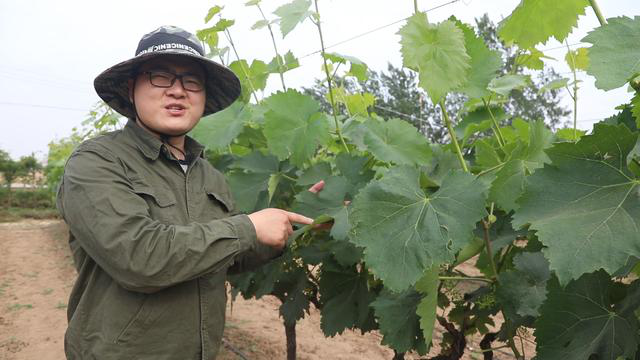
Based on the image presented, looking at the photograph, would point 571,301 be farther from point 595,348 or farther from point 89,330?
point 89,330

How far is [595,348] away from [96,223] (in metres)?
1.22

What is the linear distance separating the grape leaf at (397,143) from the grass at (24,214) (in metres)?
24.0

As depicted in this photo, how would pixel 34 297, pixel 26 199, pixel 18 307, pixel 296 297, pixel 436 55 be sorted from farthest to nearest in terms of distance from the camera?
pixel 26 199
pixel 34 297
pixel 18 307
pixel 296 297
pixel 436 55

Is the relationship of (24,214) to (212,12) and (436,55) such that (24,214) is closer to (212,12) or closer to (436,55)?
(212,12)

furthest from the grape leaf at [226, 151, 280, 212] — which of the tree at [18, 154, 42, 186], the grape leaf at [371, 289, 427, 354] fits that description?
the tree at [18, 154, 42, 186]

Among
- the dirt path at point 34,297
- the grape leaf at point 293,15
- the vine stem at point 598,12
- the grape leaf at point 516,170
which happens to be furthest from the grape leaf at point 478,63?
the dirt path at point 34,297

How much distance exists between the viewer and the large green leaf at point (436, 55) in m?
1.22

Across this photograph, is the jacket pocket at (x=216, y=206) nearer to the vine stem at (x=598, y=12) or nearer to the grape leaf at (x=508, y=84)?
the grape leaf at (x=508, y=84)

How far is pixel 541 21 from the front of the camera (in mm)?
1273

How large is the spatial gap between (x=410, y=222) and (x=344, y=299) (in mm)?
976

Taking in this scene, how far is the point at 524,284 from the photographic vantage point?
138 centimetres

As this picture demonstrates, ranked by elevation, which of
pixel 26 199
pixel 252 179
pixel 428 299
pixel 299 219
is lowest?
pixel 26 199

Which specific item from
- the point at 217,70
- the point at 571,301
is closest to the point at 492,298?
the point at 571,301

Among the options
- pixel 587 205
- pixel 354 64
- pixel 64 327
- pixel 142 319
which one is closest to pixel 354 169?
pixel 354 64
